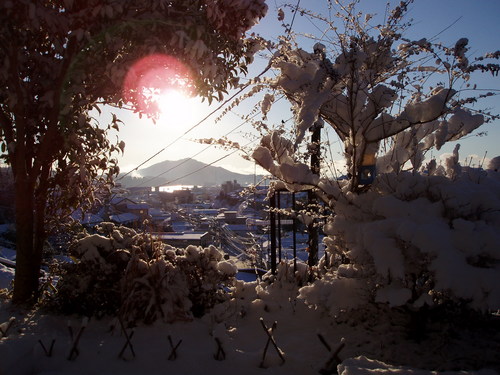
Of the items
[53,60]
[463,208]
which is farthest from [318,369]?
[53,60]

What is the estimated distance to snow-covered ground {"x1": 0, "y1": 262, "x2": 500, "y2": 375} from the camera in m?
2.69

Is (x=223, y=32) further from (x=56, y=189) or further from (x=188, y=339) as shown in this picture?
(x=188, y=339)

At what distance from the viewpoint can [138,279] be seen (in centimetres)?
371

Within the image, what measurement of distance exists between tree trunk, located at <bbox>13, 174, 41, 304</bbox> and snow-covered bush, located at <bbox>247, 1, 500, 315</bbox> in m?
2.56

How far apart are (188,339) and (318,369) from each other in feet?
4.29

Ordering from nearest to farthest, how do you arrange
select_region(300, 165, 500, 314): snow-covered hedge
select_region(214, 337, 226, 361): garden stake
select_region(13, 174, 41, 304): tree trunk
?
select_region(300, 165, 500, 314): snow-covered hedge
select_region(214, 337, 226, 361): garden stake
select_region(13, 174, 41, 304): tree trunk

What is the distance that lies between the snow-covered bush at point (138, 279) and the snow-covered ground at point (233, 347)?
0.48ft

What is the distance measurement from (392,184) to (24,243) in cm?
385

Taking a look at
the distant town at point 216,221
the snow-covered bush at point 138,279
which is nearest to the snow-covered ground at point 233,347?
the snow-covered bush at point 138,279

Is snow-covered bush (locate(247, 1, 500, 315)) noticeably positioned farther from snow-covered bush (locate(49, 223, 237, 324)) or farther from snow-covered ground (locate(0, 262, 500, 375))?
snow-covered bush (locate(49, 223, 237, 324))

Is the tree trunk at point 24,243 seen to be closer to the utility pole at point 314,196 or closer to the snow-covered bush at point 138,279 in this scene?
the snow-covered bush at point 138,279

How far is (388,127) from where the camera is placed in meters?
3.44

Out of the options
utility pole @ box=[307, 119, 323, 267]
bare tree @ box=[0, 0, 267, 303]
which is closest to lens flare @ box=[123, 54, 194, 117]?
bare tree @ box=[0, 0, 267, 303]

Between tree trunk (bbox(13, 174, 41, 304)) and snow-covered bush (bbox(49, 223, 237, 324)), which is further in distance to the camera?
tree trunk (bbox(13, 174, 41, 304))
